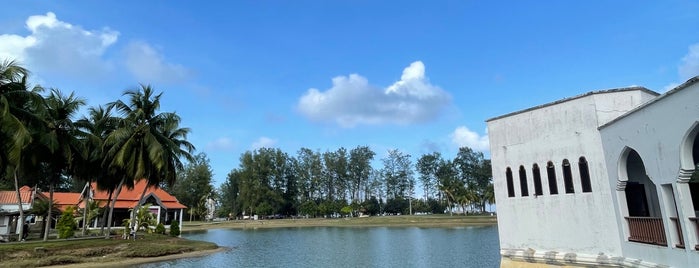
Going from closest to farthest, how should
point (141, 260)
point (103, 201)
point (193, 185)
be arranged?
point (141, 260), point (103, 201), point (193, 185)

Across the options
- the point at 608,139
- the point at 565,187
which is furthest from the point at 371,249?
the point at 608,139

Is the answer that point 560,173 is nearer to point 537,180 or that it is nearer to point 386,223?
point 537,180

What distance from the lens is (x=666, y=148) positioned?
1034 cm

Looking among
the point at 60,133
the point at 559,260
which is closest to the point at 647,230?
the point at 559,260

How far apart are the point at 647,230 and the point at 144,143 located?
28536 mm

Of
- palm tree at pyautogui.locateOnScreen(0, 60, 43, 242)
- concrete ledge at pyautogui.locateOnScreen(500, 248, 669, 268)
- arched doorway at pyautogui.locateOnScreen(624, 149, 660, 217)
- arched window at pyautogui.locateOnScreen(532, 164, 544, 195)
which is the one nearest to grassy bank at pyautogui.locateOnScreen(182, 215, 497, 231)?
palm tree at pyautogui.locateOnScreen(0, 60, 43, 242)

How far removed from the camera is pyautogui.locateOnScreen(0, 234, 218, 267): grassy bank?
67.1 ft

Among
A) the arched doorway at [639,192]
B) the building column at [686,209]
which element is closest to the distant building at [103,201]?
the arched doorway at [639,192]

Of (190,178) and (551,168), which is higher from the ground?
(190,178)

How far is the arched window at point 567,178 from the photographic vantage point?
→ 14.0 m

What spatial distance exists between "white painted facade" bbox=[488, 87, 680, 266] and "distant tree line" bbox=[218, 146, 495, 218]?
223ft

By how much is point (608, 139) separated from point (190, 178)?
76.7 meters

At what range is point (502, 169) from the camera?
1609cm

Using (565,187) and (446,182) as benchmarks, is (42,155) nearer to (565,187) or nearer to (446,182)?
(565,187)
